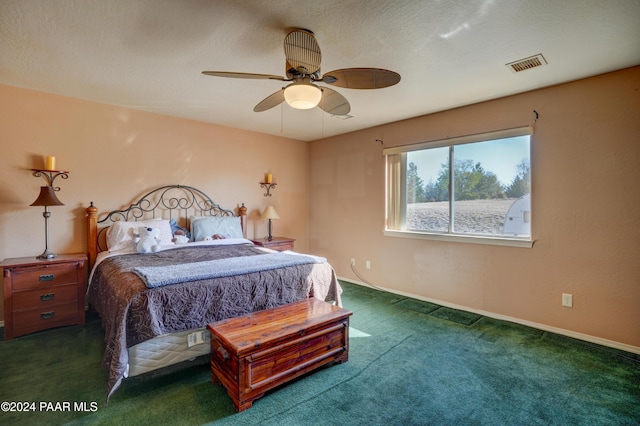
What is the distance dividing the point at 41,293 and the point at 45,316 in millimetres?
228

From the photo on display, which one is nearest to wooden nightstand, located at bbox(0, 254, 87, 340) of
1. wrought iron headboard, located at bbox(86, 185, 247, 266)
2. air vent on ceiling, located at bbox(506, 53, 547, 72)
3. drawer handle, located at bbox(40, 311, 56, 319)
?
drawer handle, located at bbox(40, 311, 56, 319)

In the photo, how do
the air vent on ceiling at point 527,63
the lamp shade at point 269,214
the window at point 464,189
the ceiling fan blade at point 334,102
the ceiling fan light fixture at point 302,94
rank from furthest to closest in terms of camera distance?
1. the lamp shade at point 269,214
2. the window at point 464,189
3. the air vent on ceiling at point 527,63
4. the ceiling fan blade at point 334,102
5. the ceiling fan light fixture at point 302,94

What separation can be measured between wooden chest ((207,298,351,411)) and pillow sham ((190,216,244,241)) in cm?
196

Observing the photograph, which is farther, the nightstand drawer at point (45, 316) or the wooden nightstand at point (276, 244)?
the wooden nightstand at point (276, 244)

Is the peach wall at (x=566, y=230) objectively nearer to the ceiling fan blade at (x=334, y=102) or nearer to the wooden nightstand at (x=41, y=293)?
the ceiling fan blade at (x=334, y=102)

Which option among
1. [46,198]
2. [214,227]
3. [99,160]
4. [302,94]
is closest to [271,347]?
[302,94]

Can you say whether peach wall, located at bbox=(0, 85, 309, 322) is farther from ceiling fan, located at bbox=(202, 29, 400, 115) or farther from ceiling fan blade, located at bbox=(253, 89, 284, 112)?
ceiling fan, located at bbox=(202, 29, 400, 115)

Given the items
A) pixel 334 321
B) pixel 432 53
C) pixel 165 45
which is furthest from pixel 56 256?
pixel 432 53

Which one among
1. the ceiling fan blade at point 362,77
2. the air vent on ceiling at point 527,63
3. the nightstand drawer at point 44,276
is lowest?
the nightstand drawer at point 44,276

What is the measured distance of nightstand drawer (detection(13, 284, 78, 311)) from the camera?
9.05 ft

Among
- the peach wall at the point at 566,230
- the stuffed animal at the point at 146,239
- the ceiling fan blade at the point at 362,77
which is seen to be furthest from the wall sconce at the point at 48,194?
the peach wall at the point at 566,230

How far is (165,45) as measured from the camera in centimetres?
224

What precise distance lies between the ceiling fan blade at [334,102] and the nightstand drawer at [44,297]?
10.1 ft

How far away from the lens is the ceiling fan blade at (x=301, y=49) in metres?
1.96
